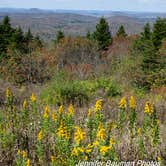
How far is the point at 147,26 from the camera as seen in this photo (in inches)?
1436

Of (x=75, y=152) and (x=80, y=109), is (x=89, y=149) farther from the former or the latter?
(x=80, y=109)

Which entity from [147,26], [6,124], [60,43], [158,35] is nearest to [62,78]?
[6,124]

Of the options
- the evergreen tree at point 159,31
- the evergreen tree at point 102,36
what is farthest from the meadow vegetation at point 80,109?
the evergreen tree at point 102,36

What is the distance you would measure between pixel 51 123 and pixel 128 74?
67.0 ft

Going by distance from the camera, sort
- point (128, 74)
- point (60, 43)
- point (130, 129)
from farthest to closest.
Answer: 1. point (60, 43)
2. point (128, 74)
3. point (130, 129)

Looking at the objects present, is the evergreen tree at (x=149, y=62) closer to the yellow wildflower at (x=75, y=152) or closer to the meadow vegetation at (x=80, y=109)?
the meadow vegetation at (x=80, y=109)

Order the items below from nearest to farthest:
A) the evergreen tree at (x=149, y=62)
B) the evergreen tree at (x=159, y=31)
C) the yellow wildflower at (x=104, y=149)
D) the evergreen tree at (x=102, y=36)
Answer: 1. the yellow wildflower at (x=104, y=149)
2. the evergreen tree at (x=149, y=62)
3. the evergreen tree at (x=159, y=31)
4. the evergreen tree at (x=102, y=36)

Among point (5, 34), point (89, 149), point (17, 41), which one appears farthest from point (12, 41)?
point (89, 149)

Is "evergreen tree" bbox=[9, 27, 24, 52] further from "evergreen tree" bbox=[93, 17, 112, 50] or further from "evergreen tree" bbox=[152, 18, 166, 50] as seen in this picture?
"evergreen tree" bbox=[152, 18, 166, 50]

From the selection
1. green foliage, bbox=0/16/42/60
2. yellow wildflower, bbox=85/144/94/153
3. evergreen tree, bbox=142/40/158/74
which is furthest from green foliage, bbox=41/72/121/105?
green foliage, bbox=0/16/42/60

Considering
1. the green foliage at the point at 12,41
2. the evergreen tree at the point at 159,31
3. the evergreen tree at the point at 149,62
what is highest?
the evergreen tree at the point at 159,31

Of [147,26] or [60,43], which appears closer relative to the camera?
[147,26]

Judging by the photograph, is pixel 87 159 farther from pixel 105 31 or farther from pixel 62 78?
pixel 105 31

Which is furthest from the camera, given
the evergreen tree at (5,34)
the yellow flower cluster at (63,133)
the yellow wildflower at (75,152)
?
the evergreen tree at (5,34)
